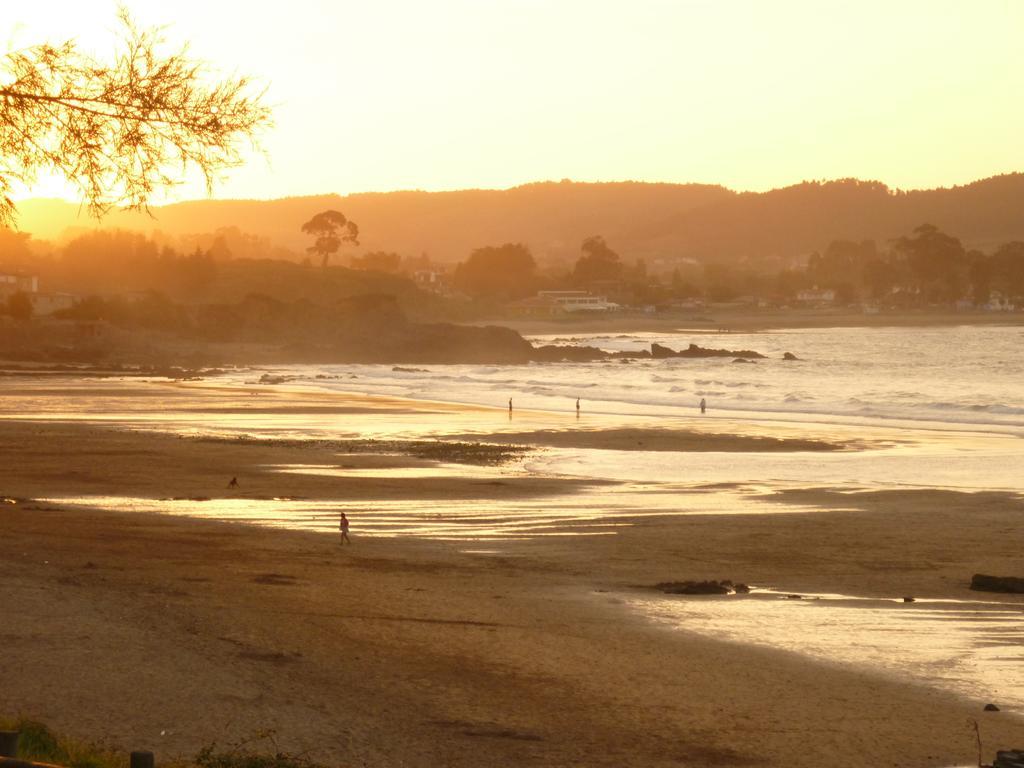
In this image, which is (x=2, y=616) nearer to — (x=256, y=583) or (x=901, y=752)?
(x=256, y=583)

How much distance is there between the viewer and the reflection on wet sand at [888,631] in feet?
33.4

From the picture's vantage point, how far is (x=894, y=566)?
15125mm

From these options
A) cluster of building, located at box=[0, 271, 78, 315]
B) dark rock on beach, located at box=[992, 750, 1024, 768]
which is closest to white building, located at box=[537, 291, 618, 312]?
cluster of building, located at box=[0, 271, 78, 315]

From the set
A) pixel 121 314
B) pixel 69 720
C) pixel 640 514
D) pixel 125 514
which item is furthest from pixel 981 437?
pixel 121 314

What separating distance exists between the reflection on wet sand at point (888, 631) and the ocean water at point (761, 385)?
2643cm

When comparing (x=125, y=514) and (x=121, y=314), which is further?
(x=121, y=314)

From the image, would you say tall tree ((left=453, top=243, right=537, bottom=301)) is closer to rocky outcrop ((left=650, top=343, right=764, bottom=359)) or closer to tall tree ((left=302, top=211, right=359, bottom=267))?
tall tree ((left=302, top=211, right=359, bottom=267))

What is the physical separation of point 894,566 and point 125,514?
390 inches

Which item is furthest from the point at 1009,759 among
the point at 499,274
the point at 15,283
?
the point at 499,274

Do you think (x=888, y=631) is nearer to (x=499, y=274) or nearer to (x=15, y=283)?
(x=15, y=283)

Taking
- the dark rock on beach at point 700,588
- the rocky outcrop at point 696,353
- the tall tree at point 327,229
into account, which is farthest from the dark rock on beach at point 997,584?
the tall tree at point 327,229

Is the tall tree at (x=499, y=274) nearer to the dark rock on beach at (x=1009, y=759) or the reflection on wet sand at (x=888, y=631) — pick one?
the reflection on wet sand at (x=888, y=631)

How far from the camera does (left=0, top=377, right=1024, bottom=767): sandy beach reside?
8.21 metres

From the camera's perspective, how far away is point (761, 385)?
203 ft
